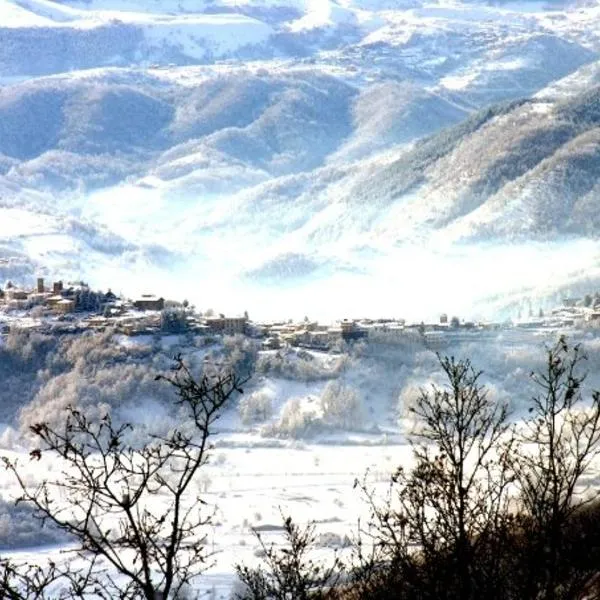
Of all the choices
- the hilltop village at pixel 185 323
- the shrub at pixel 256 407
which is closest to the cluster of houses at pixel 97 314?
the hilltop village at pixel 185 323

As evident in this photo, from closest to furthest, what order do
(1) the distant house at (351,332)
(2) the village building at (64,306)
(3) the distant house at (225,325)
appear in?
(1) the distant house at (351,332), (3) the distant house at (225,325), (2) the village building at (64,306)

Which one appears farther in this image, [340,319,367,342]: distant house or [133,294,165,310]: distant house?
[133,294,165,310]: distant house

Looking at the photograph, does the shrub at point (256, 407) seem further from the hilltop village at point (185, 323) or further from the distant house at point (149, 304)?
the distant house at point (149, 304)

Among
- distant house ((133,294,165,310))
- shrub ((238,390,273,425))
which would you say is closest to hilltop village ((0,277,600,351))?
distant house ((133,294,165,310))

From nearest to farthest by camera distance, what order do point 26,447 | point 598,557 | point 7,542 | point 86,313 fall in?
point 598,557 → point 7,542 → point 26,447 → point 86,313

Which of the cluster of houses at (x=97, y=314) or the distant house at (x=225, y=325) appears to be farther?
the distant house at (x=225, y=325)

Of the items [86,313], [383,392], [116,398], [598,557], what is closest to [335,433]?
[383,392]

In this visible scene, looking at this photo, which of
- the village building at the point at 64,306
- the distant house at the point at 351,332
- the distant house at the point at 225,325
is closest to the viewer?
the distant house at the point at 351,332

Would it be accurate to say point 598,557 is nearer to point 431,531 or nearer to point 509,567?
point 509,567

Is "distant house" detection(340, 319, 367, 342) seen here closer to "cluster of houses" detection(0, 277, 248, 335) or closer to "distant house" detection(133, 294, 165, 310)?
"cluster of houses" detection(0, 277, 248, 335)
